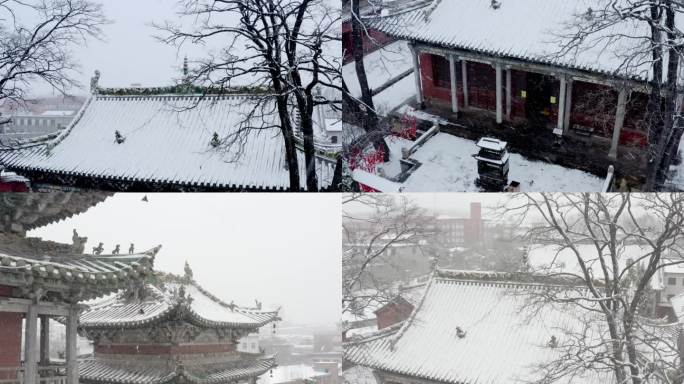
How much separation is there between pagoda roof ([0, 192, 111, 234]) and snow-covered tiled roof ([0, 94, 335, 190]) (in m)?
0.14

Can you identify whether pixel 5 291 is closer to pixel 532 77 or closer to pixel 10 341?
pixel 10 341

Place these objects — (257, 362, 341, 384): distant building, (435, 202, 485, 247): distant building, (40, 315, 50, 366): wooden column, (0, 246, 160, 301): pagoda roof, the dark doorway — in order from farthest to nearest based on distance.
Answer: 1. (257, 362, 341, 384): distant building
2. (435, 202, 485, 247): distant building
3. the dark doorway
4. (40, 315, 50, 366): wooden column
5. (0, 246, 160, 301): pagoda roof

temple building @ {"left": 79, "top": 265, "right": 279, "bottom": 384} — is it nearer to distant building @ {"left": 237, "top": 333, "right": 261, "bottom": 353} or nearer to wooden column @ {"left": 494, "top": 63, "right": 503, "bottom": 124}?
distant building @ {"left": 237, "top": 333, "right": 261, "bottom": 353}

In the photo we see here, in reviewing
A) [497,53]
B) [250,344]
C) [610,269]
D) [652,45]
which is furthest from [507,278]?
[250,344]

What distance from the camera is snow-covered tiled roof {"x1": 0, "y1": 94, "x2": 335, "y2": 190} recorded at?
364 cm

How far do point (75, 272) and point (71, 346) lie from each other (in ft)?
1.49

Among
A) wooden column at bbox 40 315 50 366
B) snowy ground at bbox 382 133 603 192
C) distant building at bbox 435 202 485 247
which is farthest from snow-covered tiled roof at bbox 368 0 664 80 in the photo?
wooden column at bbox 40 315 50 366

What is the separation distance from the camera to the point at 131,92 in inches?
147

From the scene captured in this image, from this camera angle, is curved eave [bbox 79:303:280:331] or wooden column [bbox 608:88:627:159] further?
curved eave [bbox 79:303:280:331]

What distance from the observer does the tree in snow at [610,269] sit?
146 inches

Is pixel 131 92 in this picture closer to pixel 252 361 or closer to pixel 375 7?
pixel 375 7

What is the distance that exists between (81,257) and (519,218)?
86.0 inches

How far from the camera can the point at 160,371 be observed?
446 centimetres

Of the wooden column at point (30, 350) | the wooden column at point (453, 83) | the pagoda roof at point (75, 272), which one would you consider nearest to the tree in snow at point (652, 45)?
the wooden column at point (453, 83)
